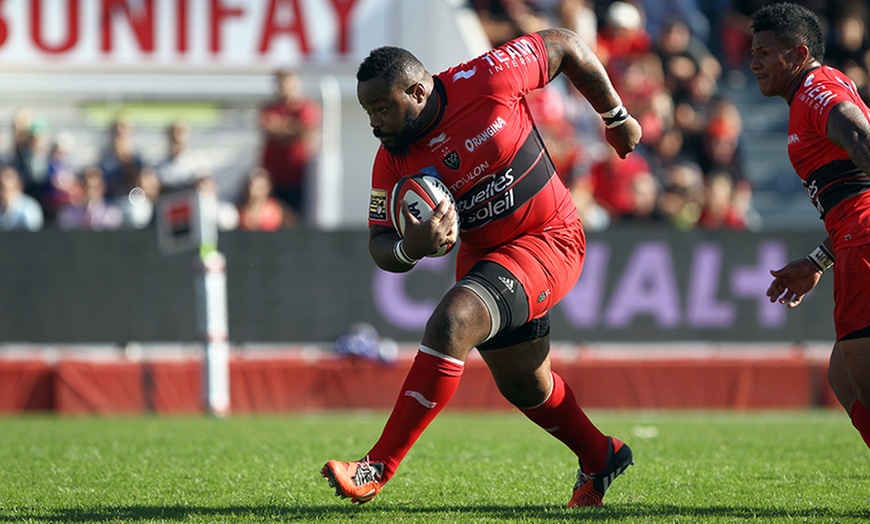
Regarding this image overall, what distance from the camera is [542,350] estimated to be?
6016 mm

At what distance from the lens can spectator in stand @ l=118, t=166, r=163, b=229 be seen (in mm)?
13820

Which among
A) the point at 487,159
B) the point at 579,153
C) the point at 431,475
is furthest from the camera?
the point at 579,153

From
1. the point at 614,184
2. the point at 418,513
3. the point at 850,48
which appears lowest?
the point at 614,184

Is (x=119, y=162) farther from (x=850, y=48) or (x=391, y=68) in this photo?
(x=850, y=48)

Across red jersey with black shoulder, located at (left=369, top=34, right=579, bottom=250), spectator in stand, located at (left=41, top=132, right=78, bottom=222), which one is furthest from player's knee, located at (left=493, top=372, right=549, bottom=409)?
spectator in stand, located at (left=41, top=132, right=78, bottom=222)

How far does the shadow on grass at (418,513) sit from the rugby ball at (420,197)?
1221 millimetres

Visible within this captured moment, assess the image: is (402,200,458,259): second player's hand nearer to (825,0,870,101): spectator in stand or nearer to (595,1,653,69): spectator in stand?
(595,1,653,69): spectator in stand

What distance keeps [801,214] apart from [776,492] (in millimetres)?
11720

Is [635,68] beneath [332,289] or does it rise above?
above

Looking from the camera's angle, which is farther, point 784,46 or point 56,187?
point 56,187

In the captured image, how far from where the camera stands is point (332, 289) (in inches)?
516

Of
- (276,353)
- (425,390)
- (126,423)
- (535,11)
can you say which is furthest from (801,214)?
(425,390)

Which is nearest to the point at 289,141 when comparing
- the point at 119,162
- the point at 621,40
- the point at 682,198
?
the point at 119,162

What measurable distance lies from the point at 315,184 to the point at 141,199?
2.11 meters
